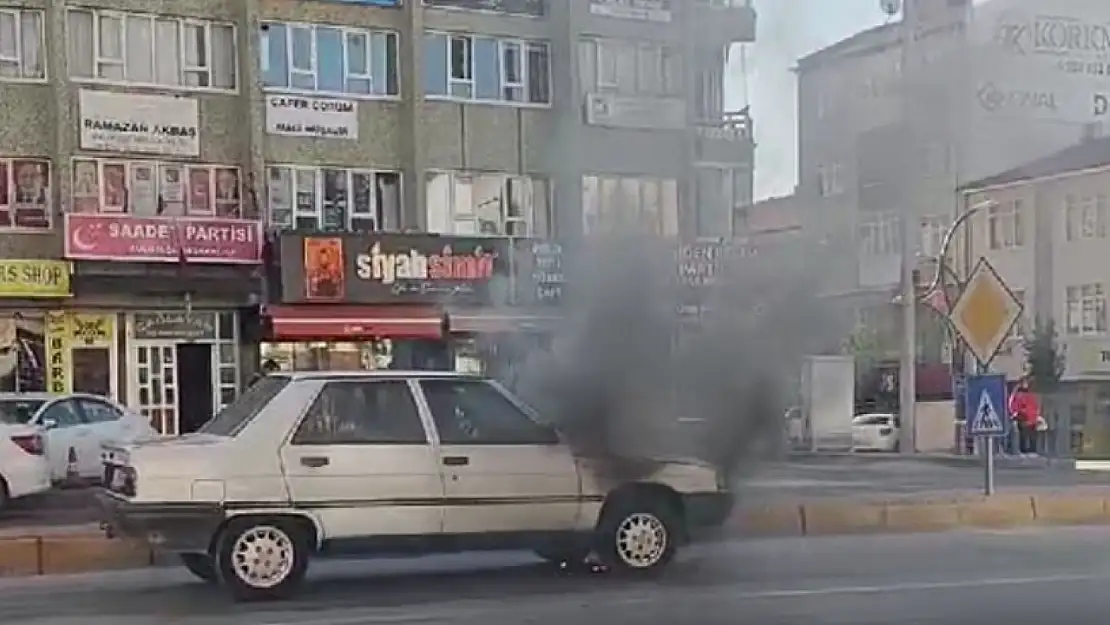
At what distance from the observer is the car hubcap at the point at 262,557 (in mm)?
12297

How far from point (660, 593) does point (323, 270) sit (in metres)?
23.4

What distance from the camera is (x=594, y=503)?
13195 mm

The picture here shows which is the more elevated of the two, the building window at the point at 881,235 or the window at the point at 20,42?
the window at the point at 20,42

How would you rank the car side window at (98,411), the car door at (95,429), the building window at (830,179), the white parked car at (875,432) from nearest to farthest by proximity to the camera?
the building window at (830,179) < the white parked car at (875,432) < the car door at (95,429) < the car side window at (98,411)

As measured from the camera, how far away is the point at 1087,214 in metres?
12.8

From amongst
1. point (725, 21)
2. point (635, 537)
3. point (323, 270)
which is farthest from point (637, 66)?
point (323, 270)

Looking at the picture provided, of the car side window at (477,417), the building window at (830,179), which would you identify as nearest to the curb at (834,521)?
the car side window at (477,417)

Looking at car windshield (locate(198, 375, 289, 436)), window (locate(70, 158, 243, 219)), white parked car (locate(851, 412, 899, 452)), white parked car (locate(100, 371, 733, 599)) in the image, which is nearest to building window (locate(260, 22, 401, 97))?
window (locate(70, 158, 243, 219))

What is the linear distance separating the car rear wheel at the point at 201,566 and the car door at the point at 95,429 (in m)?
10.2

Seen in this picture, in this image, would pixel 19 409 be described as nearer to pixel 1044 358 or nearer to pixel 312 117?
pixel 312 117

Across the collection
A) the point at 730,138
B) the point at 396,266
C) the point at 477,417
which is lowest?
the point at 477,417

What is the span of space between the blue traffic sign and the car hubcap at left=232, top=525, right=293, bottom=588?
31.9 ft

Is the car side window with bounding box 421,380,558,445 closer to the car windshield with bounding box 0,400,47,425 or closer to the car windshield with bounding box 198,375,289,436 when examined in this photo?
the car windshield with bounding box 198,375,289,436

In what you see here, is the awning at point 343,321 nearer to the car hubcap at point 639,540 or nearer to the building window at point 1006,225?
the building window at point 1006,225
